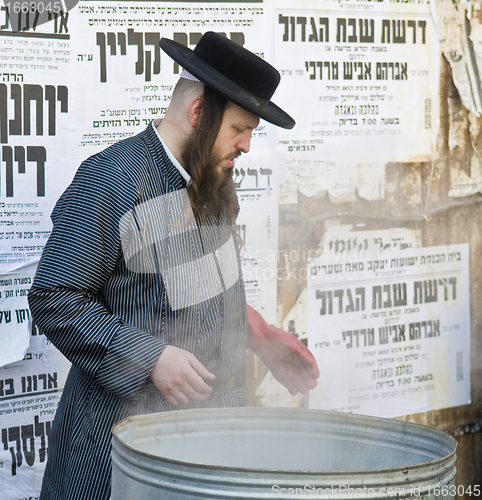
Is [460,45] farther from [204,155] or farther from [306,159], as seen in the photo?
[204,155]

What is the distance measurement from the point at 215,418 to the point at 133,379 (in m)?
0.22

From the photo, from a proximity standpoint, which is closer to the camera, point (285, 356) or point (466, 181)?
point (285, 356)

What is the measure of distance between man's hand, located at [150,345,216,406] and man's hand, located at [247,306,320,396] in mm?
499

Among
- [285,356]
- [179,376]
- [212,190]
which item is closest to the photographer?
[179,376]

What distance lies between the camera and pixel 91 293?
5.54 feet

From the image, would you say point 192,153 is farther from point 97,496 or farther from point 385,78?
point 385,78

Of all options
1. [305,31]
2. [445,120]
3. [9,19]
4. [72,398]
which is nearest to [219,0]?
[305,31]

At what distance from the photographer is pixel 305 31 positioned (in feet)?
9.52

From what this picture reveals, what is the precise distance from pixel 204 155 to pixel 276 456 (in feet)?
2.59

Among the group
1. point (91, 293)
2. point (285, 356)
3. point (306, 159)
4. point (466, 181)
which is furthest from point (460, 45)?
point (91, 293)

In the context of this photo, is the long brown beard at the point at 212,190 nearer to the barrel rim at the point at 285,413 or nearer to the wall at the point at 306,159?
the barrel rim at the point at 285,413

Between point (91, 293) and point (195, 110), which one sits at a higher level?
point (195, 110)

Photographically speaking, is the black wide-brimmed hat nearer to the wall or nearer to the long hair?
the long hair

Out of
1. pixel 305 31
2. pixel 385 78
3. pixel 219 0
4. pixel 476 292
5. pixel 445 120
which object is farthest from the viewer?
pixel 476 292
